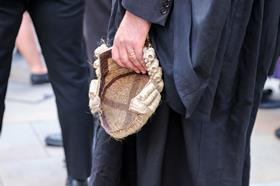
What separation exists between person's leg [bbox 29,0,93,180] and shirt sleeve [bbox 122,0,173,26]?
3.21 feet

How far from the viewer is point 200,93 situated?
59.0 inches

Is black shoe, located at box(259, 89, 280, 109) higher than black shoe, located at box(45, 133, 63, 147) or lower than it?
lower

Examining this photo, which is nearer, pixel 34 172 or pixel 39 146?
pixel 34 172

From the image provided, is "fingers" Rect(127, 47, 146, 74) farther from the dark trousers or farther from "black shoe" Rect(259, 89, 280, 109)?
"black shoe" Rect(259, 89, 280, 109)

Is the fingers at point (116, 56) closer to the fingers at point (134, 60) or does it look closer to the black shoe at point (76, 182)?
the fingers at point (134, 60)

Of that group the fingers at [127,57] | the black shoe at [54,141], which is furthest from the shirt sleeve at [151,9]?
the black shoe at [54,141]

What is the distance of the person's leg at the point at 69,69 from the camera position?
2436 mm

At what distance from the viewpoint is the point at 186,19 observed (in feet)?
4.91

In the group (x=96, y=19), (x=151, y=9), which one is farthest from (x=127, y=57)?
(x=96, y=19)

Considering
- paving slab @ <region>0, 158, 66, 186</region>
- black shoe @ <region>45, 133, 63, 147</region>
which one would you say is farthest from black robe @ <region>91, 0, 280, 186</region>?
black shoe @ <region>45, 133, 63, 147</region>

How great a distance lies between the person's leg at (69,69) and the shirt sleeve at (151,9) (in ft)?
3.21

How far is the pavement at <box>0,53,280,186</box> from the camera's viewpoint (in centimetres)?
313

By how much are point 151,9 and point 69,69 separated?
1094mm

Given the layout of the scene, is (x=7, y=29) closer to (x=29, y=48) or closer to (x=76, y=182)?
(x=76, y=182)
